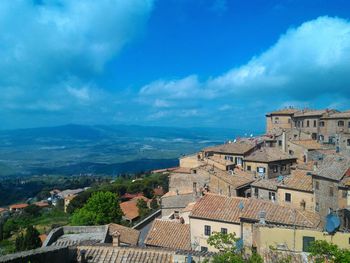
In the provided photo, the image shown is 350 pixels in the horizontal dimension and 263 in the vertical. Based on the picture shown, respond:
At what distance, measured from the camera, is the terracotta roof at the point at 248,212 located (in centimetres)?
2997

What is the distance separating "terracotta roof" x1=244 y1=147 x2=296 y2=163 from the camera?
51.5 metres

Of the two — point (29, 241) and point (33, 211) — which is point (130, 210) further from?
point (33, 211)

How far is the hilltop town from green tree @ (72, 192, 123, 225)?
473 centimetres

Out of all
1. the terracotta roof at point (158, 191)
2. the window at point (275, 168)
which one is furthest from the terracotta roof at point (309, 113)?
the terracotta roof at point (158, 191)

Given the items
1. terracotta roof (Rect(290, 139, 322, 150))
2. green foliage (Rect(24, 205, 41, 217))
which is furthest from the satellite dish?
green foliage (Rect(24, 205, 41, 217))

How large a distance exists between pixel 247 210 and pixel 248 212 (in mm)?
326

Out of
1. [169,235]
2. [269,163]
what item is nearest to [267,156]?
[269,163]

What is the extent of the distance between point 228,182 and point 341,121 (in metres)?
27.9

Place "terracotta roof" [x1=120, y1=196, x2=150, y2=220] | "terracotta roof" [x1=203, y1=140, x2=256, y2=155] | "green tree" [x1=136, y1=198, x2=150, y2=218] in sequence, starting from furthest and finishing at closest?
"green tree" [x1=136, y1=198, x2=150, y2=218] < "terracotta roof" [x1=120, y1=196, x2=150, y2=220] < "terracotta roof" [x1=203, y1=140, x2=256, y2=155]

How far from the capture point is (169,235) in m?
33.6

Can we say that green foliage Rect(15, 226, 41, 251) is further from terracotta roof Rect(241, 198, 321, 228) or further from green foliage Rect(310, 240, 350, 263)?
green foliage Rect(310, 240, 350, 263)

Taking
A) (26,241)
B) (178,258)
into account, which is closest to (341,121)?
(26,241)

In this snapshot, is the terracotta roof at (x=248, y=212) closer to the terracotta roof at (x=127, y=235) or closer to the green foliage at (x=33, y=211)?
the terracotta roof at (x=127, y=235)

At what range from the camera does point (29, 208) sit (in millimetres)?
100500
